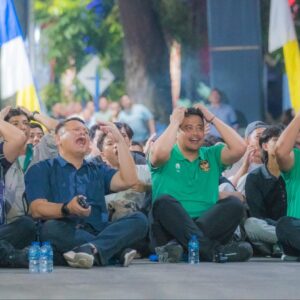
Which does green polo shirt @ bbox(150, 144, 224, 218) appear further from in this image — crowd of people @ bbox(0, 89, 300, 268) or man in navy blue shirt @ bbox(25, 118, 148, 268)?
man in navy blue shirt @ bbox(25, 118, 148, 268)

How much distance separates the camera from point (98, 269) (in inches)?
492

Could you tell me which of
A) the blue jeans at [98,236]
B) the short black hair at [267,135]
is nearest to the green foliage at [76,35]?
the short black hair at [267,135]

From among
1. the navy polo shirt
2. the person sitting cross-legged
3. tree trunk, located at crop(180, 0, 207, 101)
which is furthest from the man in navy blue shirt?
tree trunk, located at crop(180, 0, 207, 101)

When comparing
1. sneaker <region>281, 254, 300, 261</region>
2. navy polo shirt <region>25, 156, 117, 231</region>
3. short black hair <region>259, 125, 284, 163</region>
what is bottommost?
sneaker <region>281, 254, 300, 261</region>

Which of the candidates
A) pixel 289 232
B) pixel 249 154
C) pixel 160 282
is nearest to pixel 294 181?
pixel 289 232

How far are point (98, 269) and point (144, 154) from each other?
295 centimetres

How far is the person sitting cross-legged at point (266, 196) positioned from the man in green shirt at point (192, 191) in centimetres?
60

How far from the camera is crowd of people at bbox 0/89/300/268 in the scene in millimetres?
12844

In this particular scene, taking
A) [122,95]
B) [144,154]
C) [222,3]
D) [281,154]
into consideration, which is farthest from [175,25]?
[281,154]

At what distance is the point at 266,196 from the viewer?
14.3 meters

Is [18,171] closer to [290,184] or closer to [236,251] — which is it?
[236,251]

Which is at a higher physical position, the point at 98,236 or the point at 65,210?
the point at 65,210

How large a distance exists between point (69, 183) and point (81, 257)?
86cm

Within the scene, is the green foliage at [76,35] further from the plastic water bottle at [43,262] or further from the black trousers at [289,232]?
the plastic water bottle at [43,262]
